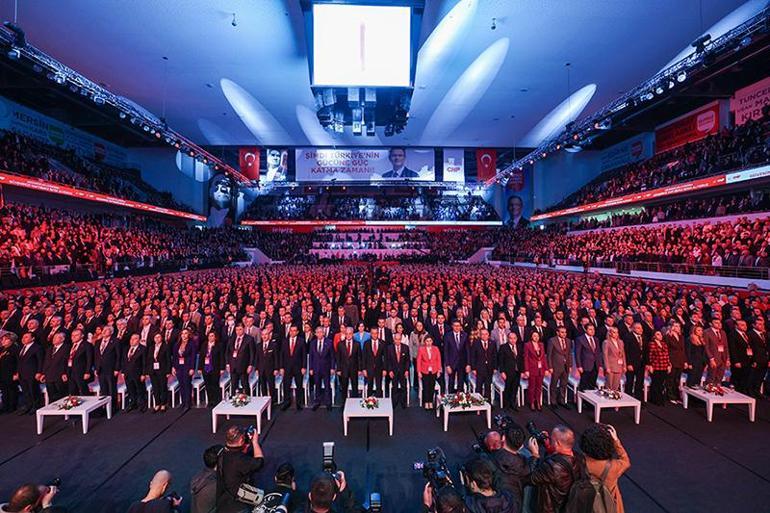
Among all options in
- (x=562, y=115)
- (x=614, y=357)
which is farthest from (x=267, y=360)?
(x=562, y=115)

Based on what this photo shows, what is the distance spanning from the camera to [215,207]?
1246 inches

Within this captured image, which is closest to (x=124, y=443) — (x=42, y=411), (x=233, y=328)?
(x=42, y=411)

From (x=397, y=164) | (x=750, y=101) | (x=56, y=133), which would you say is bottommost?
(x=397, y=164)

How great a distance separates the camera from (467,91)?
49.7 feet

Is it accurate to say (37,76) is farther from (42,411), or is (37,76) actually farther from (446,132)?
(446,132)

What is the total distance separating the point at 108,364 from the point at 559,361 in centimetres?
782

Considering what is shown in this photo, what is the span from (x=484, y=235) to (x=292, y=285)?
23723 millimetres

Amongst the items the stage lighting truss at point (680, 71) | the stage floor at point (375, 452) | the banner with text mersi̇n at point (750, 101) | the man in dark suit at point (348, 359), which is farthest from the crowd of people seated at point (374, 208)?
the stage floor at point (375, 452)

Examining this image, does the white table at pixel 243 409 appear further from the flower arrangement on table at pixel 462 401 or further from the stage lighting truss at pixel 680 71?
the stage lighting truss at pixel 680 71

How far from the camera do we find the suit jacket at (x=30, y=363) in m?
6.11

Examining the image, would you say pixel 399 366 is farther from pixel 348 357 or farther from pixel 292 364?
pixel 292 364

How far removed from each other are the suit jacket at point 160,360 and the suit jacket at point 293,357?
1.97 meters

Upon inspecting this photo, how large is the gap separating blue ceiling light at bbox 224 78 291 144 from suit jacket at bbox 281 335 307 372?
39.8ft

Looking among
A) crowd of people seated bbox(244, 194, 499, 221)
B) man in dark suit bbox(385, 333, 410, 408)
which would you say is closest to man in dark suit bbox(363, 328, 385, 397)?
man in dark suit bbox(385, 333, 410, 408)
